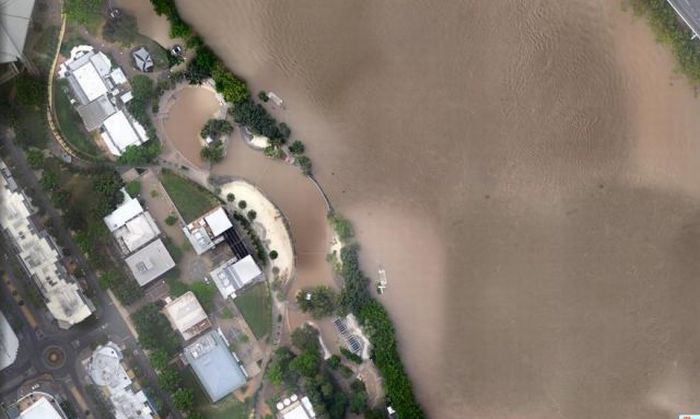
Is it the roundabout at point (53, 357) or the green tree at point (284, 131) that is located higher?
the green tree at point (284, 131)

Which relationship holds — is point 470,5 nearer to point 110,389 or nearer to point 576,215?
point 576,215

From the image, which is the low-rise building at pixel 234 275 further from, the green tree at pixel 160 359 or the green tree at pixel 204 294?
the green tree at pixel 160 359

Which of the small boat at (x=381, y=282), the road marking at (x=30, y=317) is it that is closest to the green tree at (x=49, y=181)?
the road marking at (x=30, y=317)

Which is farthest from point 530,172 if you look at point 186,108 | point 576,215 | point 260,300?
point 186,108

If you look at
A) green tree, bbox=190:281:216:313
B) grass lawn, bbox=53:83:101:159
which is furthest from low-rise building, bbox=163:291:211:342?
grass lawn, bbox=53:83:101:159

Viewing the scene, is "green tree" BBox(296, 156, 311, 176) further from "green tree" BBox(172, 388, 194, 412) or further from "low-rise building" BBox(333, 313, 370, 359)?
"green tree" BBox(172, 388, 194, 412)
